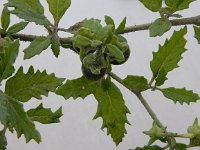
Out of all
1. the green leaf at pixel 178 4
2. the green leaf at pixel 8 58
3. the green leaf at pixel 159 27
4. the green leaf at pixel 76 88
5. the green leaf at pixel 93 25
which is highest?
the green leaf at pixel 178 4

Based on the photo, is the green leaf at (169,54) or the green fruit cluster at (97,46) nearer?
the green fruit cluster at (97,46)

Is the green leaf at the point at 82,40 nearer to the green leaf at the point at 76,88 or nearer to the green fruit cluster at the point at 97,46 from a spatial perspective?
the green fruit cluster at the point at 97,46

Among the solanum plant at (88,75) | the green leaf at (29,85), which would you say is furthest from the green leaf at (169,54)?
the green leaf at (29,85)

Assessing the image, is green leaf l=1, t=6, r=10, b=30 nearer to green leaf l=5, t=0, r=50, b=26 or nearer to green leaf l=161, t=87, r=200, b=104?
green leaf l=5, t=0, r=50, b=26

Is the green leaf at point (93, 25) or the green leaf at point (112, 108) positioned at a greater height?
the green leaf at point (93, 25)

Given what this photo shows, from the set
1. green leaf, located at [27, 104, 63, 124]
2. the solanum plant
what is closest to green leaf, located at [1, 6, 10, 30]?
the solanum plant

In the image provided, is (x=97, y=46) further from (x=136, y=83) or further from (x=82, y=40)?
(x=136, y=83)

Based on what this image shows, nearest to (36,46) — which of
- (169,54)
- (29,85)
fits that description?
(29,85)

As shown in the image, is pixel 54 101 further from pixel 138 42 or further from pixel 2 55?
pixel 2 55
